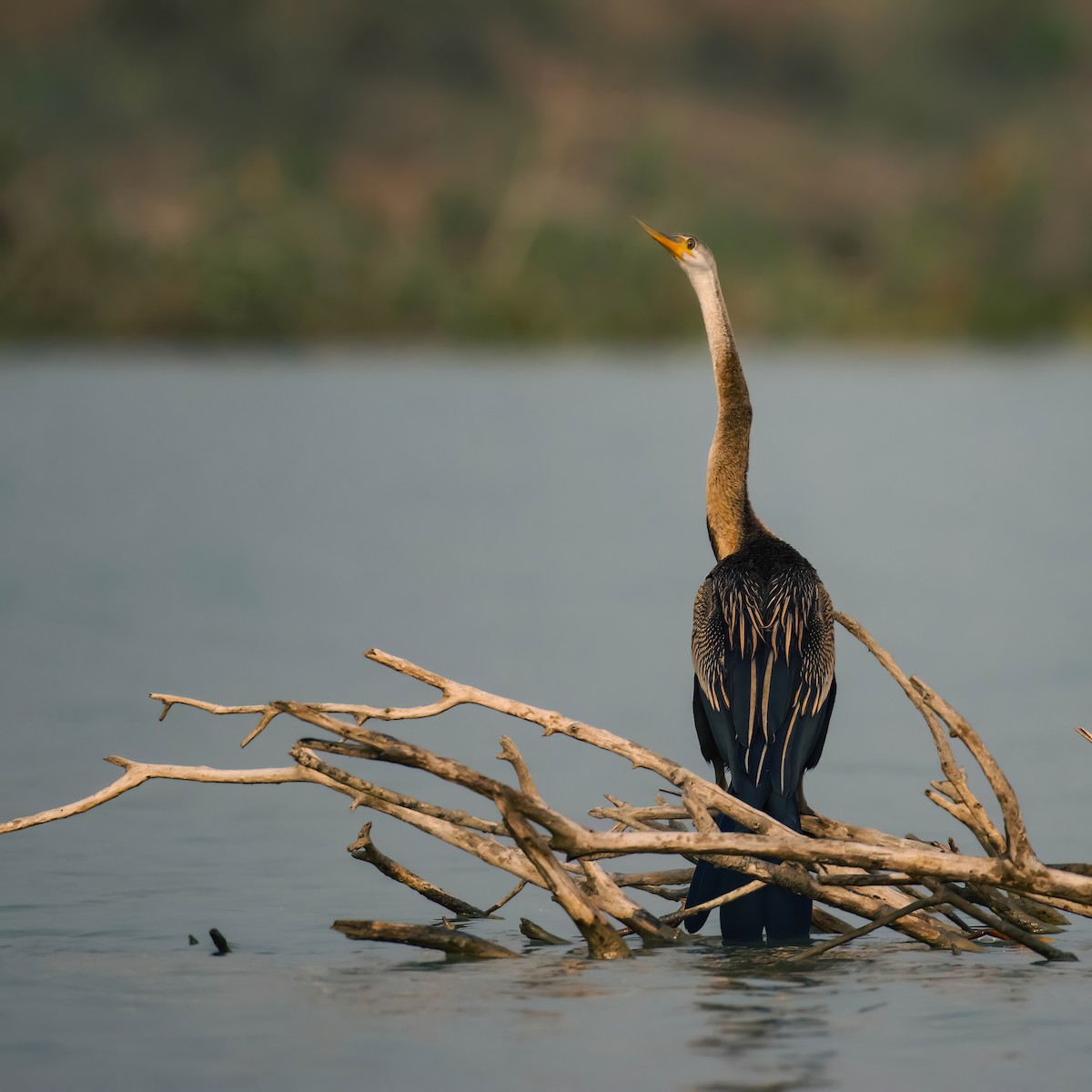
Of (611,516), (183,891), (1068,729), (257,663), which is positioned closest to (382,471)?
(611,516)

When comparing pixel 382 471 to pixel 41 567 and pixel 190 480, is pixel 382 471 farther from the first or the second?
pixel 41 567

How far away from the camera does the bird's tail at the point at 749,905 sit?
622 centimetres

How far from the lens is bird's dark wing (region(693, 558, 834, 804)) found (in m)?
6.54

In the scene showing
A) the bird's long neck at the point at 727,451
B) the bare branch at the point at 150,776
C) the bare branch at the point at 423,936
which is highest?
the bird's long neck at the point at 727,451

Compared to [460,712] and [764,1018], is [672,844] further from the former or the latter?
[460,712]

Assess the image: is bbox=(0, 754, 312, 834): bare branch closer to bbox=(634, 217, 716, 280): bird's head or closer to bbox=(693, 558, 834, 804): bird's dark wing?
bbox=(693, 558, 834, 804): bird's dark wing

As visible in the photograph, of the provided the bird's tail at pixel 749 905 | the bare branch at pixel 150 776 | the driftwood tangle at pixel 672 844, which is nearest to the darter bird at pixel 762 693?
the bird's tail at pixel 749 905

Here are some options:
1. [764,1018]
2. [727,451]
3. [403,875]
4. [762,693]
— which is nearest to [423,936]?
[403,875]

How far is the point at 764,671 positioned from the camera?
6734 millimetres

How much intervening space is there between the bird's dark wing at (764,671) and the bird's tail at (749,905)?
0.27 meters

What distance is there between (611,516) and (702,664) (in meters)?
14.8

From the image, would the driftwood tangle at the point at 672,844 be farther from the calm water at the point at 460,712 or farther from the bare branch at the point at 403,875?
the calm water at the point at 460,712

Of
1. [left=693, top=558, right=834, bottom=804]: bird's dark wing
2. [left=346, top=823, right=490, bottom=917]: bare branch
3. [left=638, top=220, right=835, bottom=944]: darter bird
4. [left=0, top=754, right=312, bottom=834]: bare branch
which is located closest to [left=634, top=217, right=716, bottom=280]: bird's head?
[left=638, top=220, right=835, bottom=944]: darter bird

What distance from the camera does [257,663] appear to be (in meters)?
12.8
